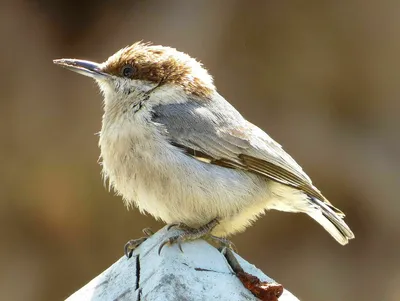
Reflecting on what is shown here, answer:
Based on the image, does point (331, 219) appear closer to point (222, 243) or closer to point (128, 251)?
point (222, 243)

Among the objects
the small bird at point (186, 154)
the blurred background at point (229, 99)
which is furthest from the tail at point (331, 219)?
the blurred background at point (229, 99)

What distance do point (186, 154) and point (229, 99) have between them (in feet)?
11.4

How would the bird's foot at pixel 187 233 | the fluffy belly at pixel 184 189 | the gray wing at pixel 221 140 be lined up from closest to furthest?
the bird's foot at pixel 187 233 < the fluffy belly at pixel 184 189 < the gray wing at pixel 221 140

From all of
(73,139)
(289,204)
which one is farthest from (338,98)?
(289,204)

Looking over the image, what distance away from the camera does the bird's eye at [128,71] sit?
12.4ft

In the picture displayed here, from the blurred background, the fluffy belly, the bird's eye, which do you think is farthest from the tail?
the blurred background

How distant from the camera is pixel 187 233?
3.12m

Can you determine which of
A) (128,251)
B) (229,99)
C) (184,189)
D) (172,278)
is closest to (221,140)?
(184,189)

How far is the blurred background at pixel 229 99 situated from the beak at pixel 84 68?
299 centimetres

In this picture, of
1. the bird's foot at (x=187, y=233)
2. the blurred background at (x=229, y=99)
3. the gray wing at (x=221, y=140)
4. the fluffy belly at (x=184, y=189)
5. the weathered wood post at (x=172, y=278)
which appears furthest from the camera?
the blurred background at (x=229, y=99)

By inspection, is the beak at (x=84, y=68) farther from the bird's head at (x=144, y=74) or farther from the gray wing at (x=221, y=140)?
the gray wing at (x=221, y=140)

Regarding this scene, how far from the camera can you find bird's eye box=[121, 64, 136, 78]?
12.4 feet
